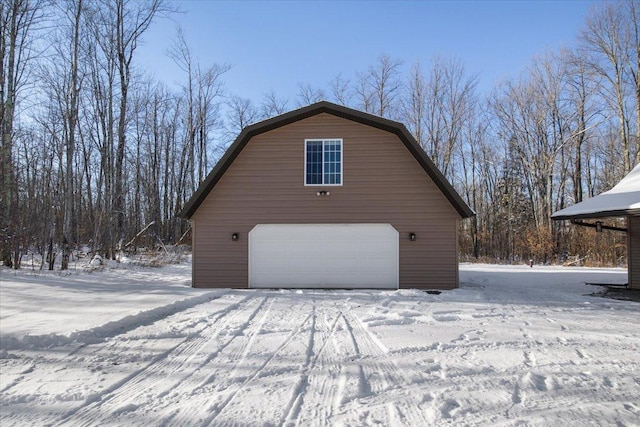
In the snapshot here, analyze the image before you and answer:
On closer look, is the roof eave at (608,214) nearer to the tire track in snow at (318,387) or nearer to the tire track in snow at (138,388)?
the tire track in snow at (318,387)

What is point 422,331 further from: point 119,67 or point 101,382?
point 119,67

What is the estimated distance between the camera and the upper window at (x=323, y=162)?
1065 centimetres

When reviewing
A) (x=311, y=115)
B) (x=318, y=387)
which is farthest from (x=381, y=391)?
(x=311, y=115)

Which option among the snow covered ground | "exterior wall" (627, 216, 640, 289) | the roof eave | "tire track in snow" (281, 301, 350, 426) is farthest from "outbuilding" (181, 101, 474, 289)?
"tire track in snow" (281, 301, 350, 426)

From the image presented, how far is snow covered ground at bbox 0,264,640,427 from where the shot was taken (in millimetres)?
2766

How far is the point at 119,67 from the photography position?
60.1 ft

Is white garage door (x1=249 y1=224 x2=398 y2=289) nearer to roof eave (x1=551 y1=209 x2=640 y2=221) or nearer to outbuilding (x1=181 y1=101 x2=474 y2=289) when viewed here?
outbuilding (x1=181 y1=101 x2=474 y2=289)

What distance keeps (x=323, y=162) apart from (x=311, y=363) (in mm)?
7524

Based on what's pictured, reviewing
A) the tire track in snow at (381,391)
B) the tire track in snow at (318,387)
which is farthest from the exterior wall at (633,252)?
the tire track in snow at (318,387)

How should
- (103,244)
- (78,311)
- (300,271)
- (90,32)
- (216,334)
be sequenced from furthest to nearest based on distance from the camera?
1. (90,32)
2. (103,244)
3. (300,271)
4. (78,311)
5. (216,334)

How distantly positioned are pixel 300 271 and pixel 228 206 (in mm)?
2855

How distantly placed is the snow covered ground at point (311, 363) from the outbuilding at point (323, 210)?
→ 2.88 metres

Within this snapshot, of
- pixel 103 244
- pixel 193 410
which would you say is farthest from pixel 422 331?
pixel 103 244

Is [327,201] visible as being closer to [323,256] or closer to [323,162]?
[323,162]
